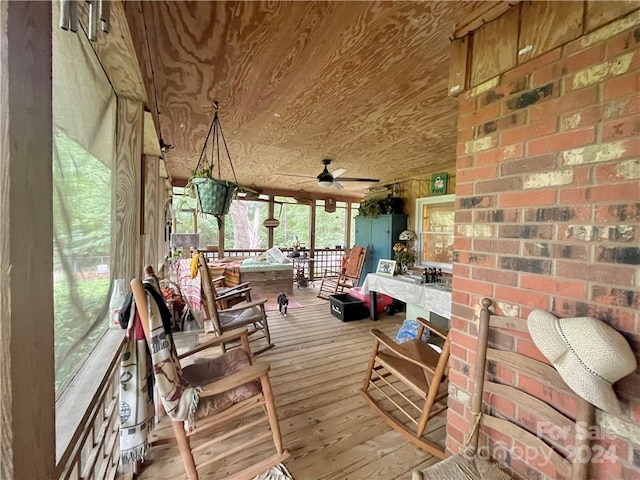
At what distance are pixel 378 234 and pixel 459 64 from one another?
362 centimetres

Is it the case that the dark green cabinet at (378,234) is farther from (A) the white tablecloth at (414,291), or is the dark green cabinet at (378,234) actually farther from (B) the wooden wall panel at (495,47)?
(B) the wooden wall panel at (495,47)

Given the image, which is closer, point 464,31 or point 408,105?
point 464,31

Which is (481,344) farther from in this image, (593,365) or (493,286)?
(593,365)

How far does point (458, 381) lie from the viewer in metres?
1.30

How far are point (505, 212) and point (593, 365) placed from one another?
593mm

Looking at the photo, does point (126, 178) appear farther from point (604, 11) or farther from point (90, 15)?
point (604, 11)

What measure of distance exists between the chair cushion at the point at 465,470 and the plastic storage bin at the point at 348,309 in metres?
2.66

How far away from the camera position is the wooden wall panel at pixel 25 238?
1.51ft

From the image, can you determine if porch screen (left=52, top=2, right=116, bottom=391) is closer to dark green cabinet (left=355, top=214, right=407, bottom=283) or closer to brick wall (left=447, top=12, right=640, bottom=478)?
brick wall (left=447, top=12, right=640, bottom=478)

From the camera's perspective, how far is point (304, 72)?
1.57 m

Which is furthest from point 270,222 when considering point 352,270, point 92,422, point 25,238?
point 25,238

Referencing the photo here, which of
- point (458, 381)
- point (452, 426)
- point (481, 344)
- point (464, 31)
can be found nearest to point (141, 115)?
point (464, 31)

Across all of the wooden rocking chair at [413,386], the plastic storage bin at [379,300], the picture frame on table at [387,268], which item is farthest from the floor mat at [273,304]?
the wooden rocking chair at [413,386]

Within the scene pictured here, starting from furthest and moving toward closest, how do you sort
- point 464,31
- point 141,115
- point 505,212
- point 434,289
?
point 434,289, point 141,115, point 464,31, point 505,212
